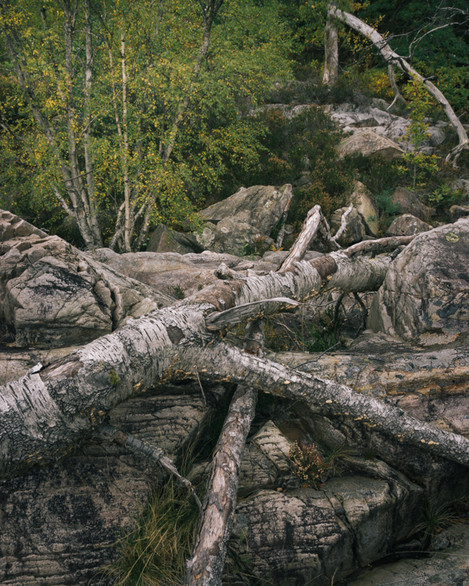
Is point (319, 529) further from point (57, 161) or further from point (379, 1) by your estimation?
point (379, 1)

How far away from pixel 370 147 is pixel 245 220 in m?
6.16

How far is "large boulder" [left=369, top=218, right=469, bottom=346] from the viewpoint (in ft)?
17.8

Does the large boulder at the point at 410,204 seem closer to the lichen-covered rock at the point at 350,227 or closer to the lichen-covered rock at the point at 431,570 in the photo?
the lichen-covered rock at the point at 350,227

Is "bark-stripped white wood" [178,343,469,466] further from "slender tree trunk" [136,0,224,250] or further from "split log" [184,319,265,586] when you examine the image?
"slender tree trunk" [136,0,224,250]

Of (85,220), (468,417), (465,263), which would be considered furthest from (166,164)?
(468,417)

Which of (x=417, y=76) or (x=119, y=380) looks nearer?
(x=119, y=380)

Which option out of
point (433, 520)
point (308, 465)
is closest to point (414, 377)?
point (433, 520)

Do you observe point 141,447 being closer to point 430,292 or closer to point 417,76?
point 430,292

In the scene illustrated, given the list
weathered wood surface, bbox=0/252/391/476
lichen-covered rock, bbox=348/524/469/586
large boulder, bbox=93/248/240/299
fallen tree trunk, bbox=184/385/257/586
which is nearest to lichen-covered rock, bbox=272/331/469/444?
lichen-covered rock, bbox=348/524/469/586

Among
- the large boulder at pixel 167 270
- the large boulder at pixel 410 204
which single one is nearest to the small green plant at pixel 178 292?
the large boulder at pixel 167 270

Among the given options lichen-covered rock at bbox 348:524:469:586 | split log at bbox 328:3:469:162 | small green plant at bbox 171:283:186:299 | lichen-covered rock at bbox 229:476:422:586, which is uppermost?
split log at bbox 328:3:469:162

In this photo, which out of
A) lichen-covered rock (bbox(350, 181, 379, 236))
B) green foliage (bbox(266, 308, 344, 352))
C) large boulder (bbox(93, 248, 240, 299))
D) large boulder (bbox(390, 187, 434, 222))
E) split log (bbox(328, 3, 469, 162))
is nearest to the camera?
green foliage (bbox(266, 308, 344, 352))

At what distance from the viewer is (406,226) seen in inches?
459

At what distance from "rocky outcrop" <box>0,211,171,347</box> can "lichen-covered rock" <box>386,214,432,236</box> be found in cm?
844
